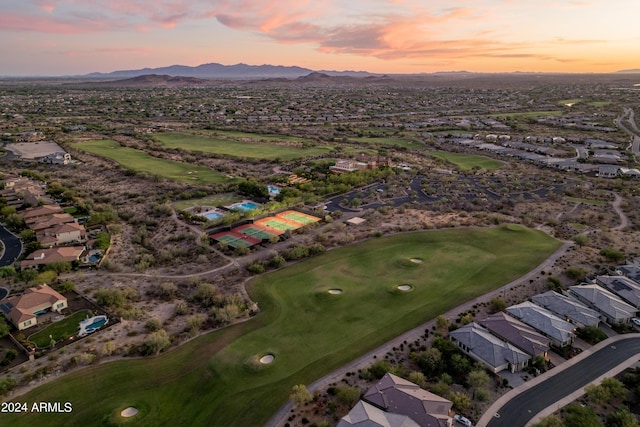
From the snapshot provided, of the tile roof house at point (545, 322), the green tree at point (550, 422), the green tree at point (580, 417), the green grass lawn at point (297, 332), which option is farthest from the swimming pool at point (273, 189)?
the green tree at point (550, 422)

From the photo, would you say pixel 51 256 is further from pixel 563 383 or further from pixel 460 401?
pixel 563 383

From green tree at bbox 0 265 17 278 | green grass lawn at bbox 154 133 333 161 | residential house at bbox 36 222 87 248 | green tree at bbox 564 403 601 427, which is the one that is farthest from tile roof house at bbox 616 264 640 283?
green grass lawn at bbox 154 133 333 161

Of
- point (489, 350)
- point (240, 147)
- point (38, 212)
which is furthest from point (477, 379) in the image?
point (240, 147)

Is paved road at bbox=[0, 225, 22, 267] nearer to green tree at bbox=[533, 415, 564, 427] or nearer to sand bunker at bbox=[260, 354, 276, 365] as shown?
sand bunker at bbox=[260, 354, 276, 365]

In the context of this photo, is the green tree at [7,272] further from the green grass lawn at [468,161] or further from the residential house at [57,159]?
the green grass lawn at [468,161]

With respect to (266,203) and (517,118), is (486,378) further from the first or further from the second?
(517,118)
